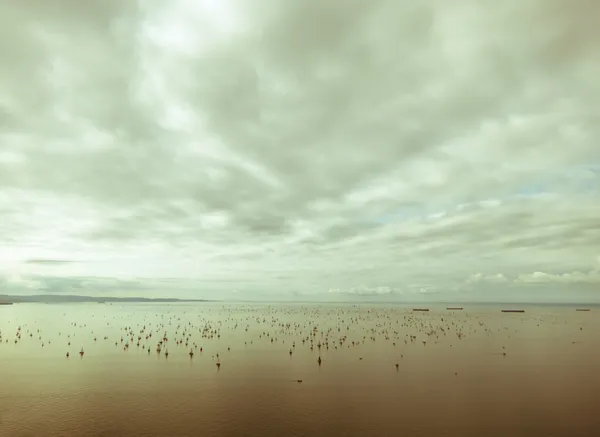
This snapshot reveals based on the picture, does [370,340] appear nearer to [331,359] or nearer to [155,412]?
[331,359]

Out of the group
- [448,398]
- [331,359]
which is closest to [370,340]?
[331,359]

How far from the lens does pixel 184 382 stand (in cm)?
5469

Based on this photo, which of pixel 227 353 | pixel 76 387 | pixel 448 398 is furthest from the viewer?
pixel 227 353

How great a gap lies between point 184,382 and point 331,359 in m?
29.1

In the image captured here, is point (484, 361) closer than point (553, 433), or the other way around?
point (553, 433)

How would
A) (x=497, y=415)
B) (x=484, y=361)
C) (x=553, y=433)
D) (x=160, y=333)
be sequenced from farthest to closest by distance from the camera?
1. (x=160, y=333)
2. (x=484, y=361)
3. (x=497, y=415)
4. (x=553, y=433)

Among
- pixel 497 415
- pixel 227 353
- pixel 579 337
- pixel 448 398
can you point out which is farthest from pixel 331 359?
pixel 579 337

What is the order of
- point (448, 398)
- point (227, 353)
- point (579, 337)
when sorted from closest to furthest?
point (448, 398) → point (227, 353) → point (579, 337)

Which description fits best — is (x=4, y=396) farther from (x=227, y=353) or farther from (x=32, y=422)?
(x=227, y=353)

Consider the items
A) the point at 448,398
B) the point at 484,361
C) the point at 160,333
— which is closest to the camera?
the point at 448,398

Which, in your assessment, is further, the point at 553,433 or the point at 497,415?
the point at 497,415

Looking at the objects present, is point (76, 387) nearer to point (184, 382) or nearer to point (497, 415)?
point (184, 382)

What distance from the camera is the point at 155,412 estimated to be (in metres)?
41.8

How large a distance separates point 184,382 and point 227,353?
25.2 meters
